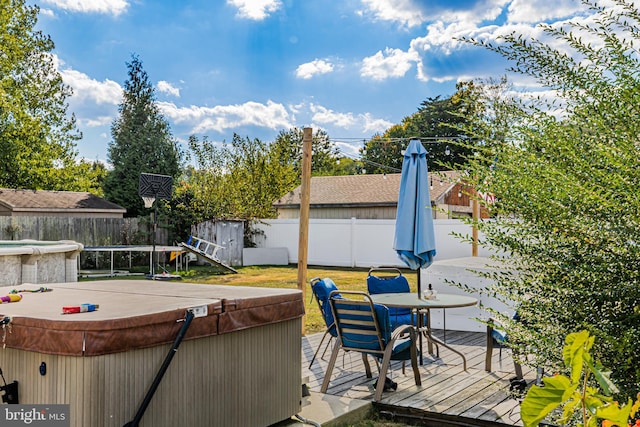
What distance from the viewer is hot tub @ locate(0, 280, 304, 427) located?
267cm

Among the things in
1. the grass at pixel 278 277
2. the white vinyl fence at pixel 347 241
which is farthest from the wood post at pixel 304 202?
the white vinyl fence at pixel 347 241

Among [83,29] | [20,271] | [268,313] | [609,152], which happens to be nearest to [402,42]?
[83,29]

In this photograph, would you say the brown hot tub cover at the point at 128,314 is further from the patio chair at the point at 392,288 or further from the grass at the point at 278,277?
the grass at the point at 278,277

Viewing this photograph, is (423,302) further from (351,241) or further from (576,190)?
(351,241)

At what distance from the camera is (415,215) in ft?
20.9

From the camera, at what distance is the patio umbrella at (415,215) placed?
6.30 m

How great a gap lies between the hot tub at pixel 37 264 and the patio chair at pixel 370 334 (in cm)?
362

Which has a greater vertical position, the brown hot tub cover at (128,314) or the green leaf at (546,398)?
the green leaf at (546,398)

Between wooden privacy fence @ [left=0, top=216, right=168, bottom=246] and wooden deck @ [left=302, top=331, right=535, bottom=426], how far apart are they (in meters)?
13.4

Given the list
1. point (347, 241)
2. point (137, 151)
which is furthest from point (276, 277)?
point (137, 151)

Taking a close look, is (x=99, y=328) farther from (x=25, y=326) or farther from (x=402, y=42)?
(x=402, y=42)

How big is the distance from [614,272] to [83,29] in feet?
77.3

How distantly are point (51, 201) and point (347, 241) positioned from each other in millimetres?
11409

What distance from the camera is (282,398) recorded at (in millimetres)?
3861
